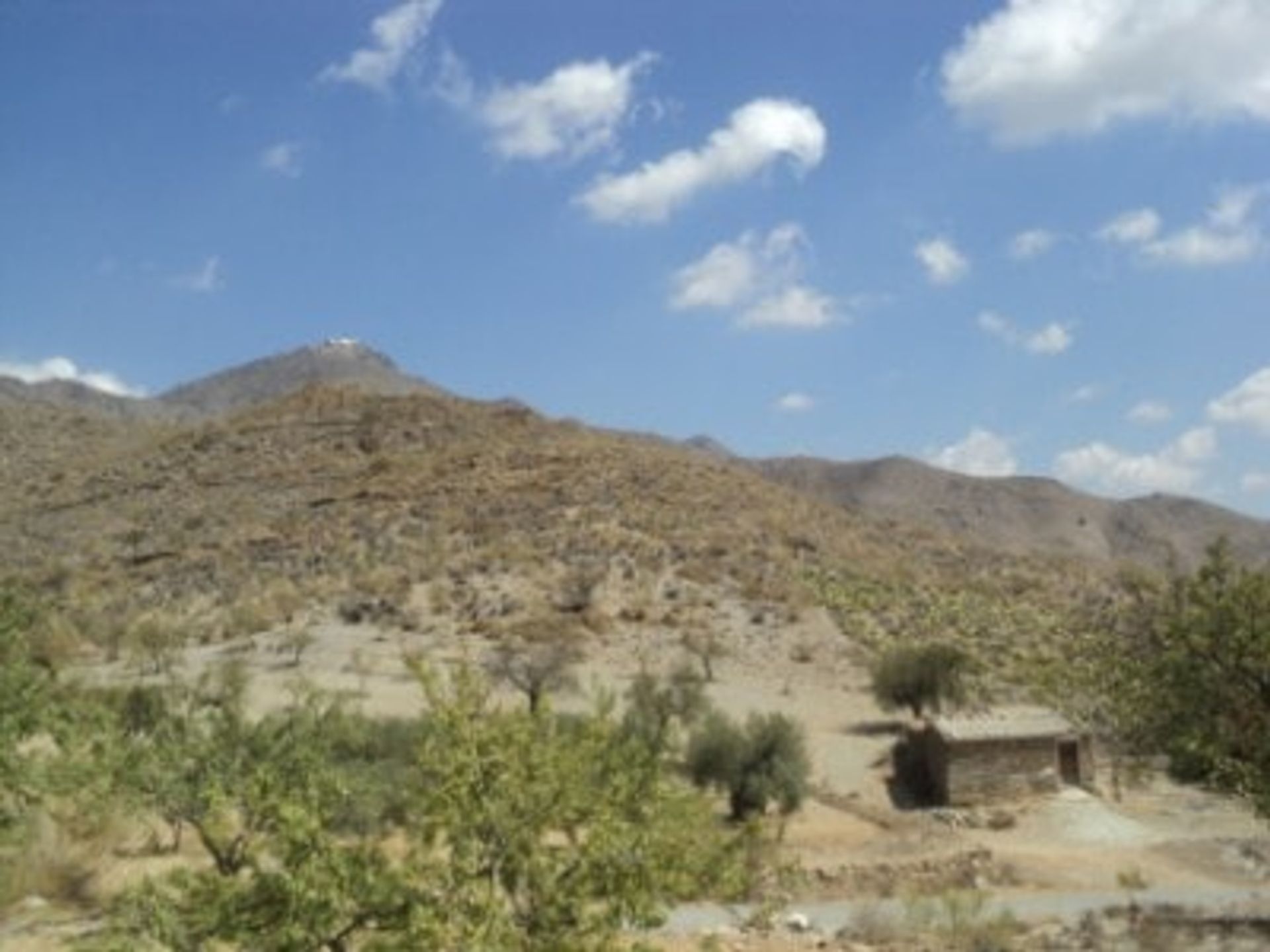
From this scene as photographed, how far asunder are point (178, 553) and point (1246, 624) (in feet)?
201

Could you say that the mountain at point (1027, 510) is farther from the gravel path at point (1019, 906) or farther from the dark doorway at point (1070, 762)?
the gravel path at point (1019, 906)

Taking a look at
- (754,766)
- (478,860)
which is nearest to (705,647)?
(754,766)

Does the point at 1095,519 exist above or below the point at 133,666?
above

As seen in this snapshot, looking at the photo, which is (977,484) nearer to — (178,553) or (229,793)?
(178,553)

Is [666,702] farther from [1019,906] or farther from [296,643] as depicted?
[1019,906]

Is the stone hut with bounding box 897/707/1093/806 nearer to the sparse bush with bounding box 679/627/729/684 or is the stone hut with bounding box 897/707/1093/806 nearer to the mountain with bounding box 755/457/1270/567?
the sparse bush with bounding box 679/627/729/684

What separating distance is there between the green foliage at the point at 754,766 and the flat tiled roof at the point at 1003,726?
13.3 ft

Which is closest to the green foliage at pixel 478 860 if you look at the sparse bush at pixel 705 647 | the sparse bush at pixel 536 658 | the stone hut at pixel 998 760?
the stone hut at pixel 998 760

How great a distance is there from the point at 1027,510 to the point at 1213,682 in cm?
13342

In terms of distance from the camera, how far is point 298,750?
80.1 ft

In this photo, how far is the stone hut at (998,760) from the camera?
1533 inches

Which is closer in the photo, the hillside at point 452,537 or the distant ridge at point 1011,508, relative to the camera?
the hillside at point 452,537

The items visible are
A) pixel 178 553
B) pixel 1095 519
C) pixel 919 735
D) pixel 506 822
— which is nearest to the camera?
pixel 506 822

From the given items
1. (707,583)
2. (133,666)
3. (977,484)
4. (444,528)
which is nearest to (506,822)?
(133,666)
